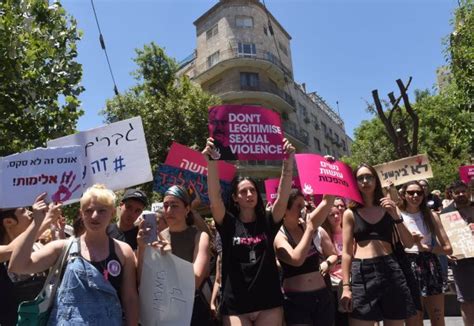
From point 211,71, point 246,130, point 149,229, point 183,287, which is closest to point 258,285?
point 183,287

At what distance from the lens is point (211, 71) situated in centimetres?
3422

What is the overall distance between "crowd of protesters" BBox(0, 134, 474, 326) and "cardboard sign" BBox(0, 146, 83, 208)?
194 mm

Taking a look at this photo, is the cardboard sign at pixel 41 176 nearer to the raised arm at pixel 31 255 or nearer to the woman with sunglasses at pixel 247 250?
the raised arm at pixel 31 255

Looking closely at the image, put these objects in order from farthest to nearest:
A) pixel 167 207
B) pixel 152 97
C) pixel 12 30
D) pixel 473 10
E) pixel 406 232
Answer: pixel 152 97
pixel 473 10
pixel 12 30
pixel 406 232
pixel 167 207

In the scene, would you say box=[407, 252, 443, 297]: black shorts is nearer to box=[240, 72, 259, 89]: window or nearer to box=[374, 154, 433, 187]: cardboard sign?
box=[374, 154, 433, 187]: cardboard sign

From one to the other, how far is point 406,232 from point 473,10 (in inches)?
470

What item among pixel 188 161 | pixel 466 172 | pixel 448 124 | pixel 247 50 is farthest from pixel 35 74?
pixel 247 50

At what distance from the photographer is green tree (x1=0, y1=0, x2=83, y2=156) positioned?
294 inches

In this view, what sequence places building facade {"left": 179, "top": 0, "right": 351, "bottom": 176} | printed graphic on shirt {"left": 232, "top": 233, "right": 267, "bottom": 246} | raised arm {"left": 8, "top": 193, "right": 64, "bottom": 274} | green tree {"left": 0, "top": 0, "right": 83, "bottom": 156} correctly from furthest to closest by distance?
building facade {"left": 179, "top": 0, "right": 351, "bottom": 176} < green tree {"left": 0, "top": 0, "right": 83, "bottom": 156} < printed graphic on shirt {"left": 232, "top": 233, "right": 267, "bottom": 246} < raised arm {"left": 8, "top": 193, "right": 64, "bottom": 274}

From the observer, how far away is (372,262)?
3.80m

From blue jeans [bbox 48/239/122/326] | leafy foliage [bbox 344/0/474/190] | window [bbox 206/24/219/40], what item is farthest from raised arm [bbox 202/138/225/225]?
window [bbox 206/24/219/40]

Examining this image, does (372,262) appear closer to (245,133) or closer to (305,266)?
(305,266)

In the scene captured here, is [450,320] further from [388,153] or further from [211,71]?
[211,71]

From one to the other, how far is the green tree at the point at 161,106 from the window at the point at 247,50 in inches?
491
